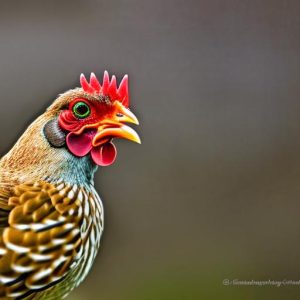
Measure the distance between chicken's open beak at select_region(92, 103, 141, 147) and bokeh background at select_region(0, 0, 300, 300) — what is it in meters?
0.68

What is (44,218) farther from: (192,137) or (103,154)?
(192,137)

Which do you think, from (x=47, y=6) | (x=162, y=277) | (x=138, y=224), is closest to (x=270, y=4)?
(x=47, y=6)

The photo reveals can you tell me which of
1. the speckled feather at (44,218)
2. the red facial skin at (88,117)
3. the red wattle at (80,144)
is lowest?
the speckled feather at (44,218)

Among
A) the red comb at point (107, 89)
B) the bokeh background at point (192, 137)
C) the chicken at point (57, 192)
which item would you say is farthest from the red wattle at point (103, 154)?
the bokeh background at point (192, 137)

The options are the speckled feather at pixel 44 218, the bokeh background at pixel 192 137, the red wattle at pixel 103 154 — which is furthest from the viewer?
the bokeh background at pixel 192 137

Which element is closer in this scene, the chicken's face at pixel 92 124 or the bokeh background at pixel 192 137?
the chicken's face at pixel 92 124

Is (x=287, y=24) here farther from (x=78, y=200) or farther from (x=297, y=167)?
(x=78, y=200)

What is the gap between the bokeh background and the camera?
6.68 ft

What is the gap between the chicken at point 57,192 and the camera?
124 centimetres

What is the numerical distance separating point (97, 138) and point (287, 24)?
1.11m

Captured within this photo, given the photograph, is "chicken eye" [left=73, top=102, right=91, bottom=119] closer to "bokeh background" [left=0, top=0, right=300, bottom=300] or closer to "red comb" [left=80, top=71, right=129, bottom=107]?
"red comb" [left=80, top=71, right=129, bottom=107]

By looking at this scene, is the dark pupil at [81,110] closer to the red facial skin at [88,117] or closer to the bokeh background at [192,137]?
the red facial skin at [88,117]

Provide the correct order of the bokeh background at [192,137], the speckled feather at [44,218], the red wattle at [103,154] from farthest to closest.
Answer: the bokeh background at [192,137] < the red wattle at [103,154] < the speckled feather at [44,218]

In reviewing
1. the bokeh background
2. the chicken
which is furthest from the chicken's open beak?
the bokeh background
